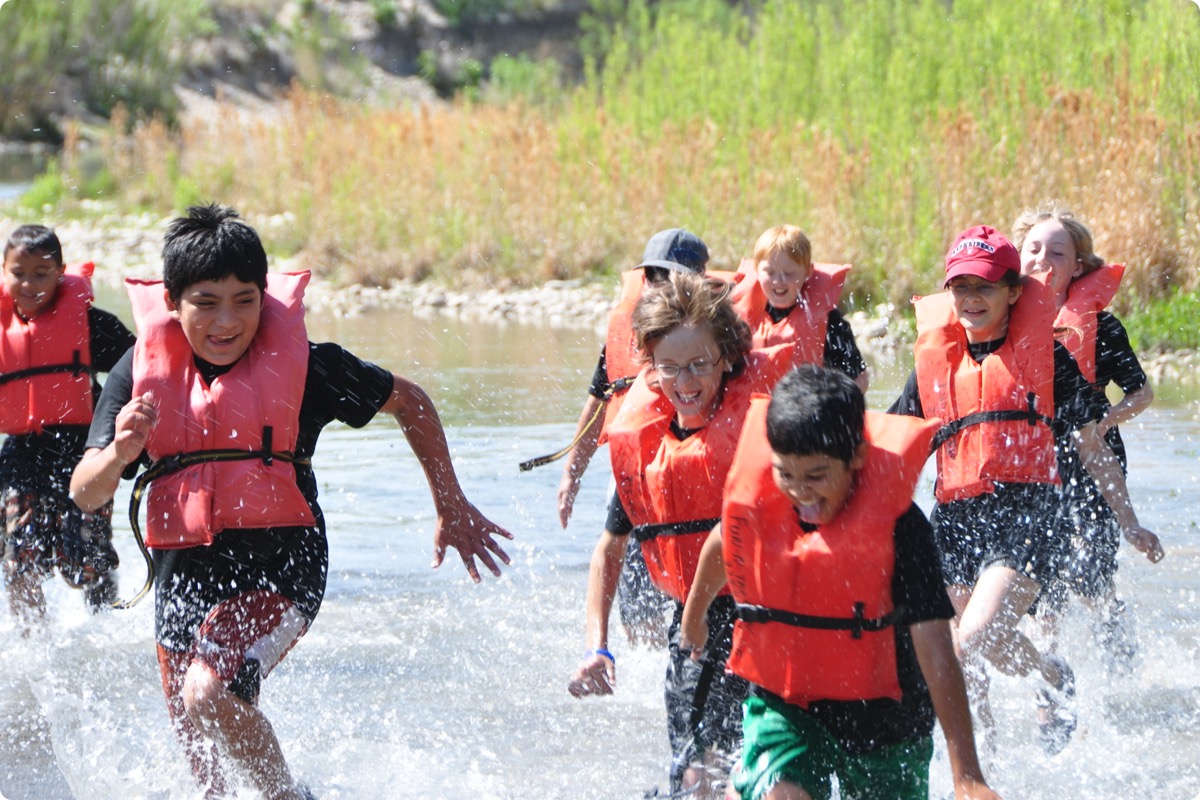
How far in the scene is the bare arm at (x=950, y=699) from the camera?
10.0 ft

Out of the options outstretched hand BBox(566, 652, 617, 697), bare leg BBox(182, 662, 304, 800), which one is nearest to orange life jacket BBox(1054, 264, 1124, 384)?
outstretched hand BBox(566, 652, 617, 697)

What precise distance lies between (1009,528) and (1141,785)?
0.79 meters

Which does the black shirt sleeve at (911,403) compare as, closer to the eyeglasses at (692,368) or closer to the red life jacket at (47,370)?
the eyeglasses at (692,368)

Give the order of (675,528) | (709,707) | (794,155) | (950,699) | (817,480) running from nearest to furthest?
(950,699) → (817,480) → (709,707) → (675,528) → (794,155)

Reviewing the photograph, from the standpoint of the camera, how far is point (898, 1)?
14.4m

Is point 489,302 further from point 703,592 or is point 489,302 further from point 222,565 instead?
point 703,592

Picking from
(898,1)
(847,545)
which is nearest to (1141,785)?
(847,545)

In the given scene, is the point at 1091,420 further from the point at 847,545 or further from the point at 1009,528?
the point at 847,545

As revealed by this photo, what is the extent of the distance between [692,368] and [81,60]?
26365 mm

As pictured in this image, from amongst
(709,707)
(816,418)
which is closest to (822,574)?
(816,418)

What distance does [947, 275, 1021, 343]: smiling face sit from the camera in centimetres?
468

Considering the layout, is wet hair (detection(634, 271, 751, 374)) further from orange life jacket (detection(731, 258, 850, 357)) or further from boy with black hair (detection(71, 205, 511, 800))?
orange life jacket (detection(731, 258, 850, 357))

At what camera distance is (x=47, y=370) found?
5793 mm

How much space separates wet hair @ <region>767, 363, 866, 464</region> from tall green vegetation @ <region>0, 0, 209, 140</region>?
25168mm
